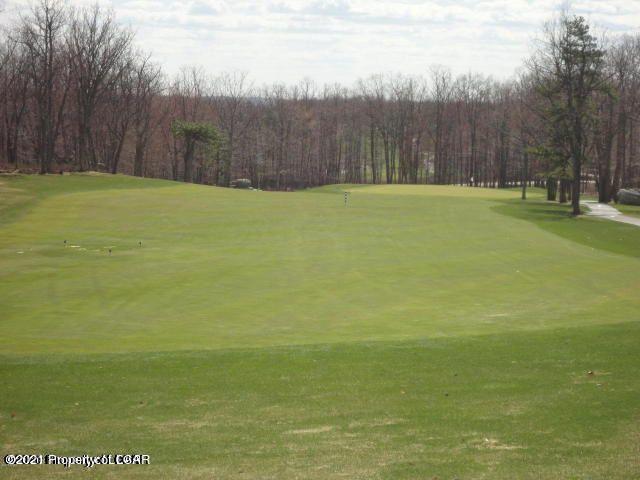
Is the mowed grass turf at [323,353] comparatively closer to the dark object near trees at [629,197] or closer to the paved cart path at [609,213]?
the paved cart path at [609,213]

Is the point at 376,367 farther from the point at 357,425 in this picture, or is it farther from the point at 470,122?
the point at 470,122

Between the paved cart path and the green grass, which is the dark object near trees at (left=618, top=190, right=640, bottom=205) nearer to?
the green grass

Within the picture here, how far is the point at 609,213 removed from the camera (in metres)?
52.7

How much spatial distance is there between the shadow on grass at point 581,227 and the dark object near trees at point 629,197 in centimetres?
598

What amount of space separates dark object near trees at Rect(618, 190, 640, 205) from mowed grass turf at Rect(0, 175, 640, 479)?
26497 millimetres

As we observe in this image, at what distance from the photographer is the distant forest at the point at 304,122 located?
5544cm

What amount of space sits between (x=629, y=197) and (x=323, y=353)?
53.5 meters

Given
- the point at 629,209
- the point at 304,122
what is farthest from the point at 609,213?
the point at 304,122

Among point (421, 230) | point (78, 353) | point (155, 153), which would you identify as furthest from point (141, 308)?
point (155, 153)

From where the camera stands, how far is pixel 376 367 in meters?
13.0

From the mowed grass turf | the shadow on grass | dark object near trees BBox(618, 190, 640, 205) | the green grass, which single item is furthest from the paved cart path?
the mowed grass turf

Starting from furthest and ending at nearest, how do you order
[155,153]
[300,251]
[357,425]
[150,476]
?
[155,153], [300,251], [357,425], [150,476]

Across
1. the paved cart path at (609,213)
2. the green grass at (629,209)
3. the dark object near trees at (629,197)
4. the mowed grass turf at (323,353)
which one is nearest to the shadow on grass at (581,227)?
the mowed grass turf at (323,353)

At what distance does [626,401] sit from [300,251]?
2150 cm
